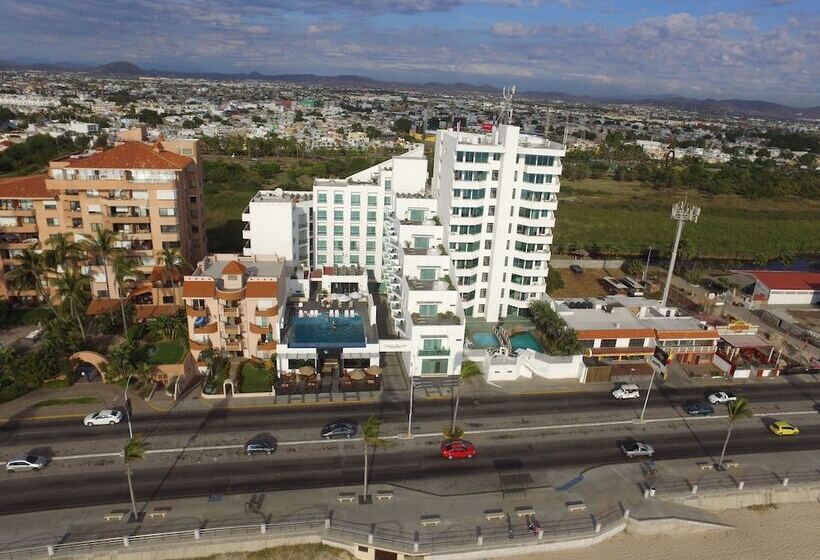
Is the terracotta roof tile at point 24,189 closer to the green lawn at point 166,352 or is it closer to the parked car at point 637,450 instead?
the green lawn at point 166,352

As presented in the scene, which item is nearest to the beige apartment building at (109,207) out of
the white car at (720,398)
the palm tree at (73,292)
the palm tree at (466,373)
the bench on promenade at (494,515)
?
the palm tree at (73,292)

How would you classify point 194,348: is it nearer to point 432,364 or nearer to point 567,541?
point 432,364

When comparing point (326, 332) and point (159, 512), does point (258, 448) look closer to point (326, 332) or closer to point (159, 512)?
point (159, 512)

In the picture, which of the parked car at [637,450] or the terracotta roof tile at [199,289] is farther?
the terracotta roof tile at [199,289]

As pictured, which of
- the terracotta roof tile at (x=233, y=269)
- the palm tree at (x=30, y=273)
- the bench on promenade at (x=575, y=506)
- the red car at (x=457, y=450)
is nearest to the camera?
the bench on promenade at (x=575, y=506)

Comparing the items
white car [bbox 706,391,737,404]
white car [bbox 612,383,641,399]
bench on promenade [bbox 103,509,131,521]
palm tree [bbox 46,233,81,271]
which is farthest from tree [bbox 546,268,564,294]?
palm tree [bbox 46,233,81,271]

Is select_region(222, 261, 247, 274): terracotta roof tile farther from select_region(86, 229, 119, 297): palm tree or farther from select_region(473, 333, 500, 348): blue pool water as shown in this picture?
select_region(473, 333, 500, 348): blue pool water

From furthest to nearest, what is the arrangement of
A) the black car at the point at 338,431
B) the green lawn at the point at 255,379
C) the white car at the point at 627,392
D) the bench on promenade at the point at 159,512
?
the white car at the point at 627,392, the green lawn at the point at 255,379, the black car at the point at 338,431, the bench on promenade at the point at 159,512
